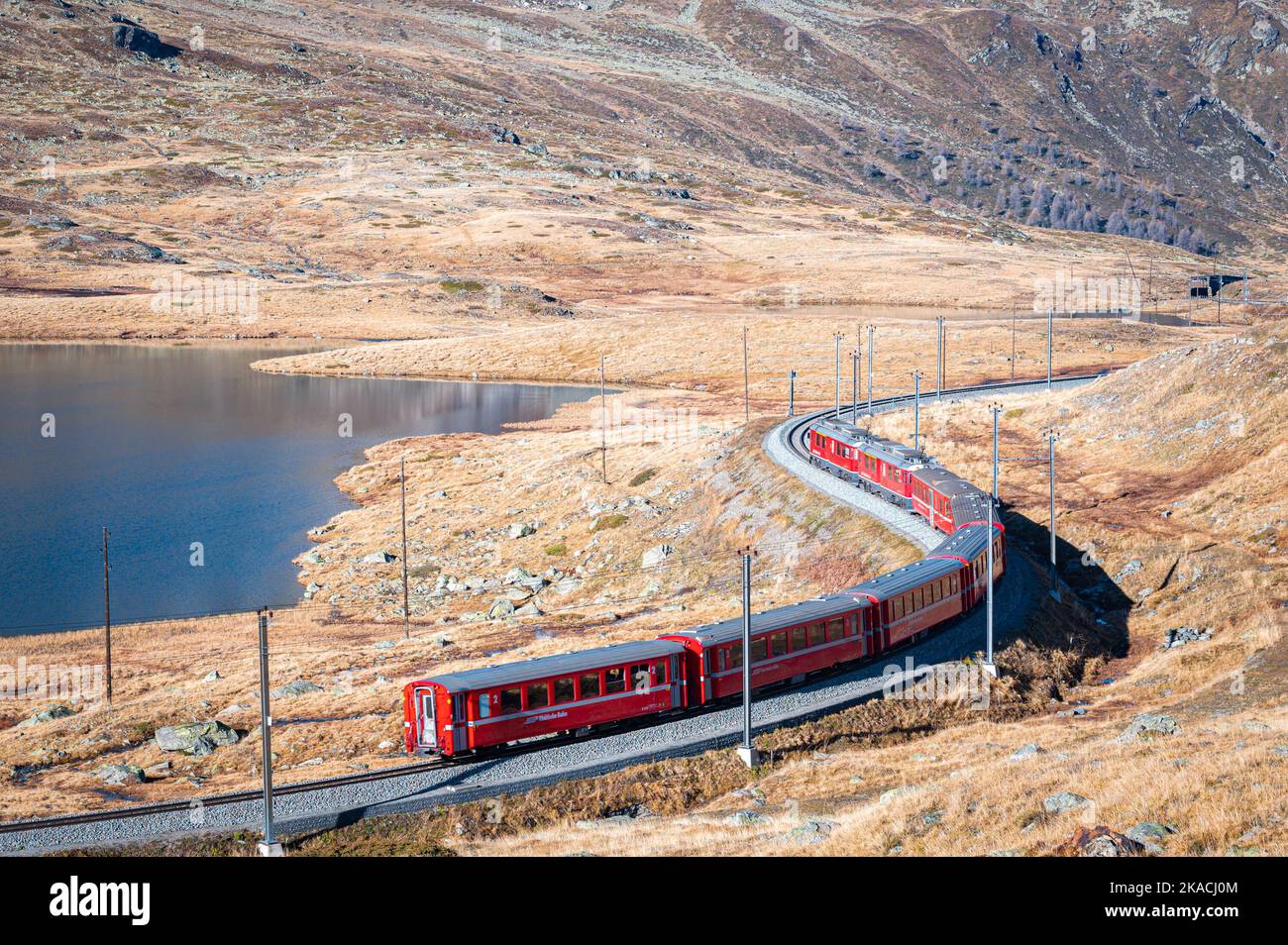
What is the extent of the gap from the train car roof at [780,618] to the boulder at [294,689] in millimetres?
14955

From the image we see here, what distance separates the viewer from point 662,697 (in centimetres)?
3588

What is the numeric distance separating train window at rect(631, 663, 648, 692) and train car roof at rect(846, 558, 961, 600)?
9.90 meters

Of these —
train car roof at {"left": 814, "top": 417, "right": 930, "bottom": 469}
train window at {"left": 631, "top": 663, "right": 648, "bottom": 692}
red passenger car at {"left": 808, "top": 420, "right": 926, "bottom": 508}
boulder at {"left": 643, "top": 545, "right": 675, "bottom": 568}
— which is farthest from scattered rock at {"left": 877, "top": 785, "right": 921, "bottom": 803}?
boulder at {"left": 643, "top": 545, "right": 675, "bottom": 568}

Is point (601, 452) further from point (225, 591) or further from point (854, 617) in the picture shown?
point (854, 617)

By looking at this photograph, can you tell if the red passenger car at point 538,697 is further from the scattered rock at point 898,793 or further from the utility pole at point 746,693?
the scattered rock at point 898,793

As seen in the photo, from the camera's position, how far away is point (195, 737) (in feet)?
128

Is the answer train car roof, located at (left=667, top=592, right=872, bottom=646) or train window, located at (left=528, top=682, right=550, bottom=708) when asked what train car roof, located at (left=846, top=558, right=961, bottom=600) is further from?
train window, located at (left=528, top=682, right=550, bottom=708)

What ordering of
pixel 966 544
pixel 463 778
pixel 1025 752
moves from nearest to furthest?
pixel 463 778
pixel 1025 752
pixel 966 544

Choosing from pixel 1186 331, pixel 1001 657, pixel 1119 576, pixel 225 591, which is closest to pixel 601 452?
pixel 225 591

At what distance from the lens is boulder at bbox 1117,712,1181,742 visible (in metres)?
33.0

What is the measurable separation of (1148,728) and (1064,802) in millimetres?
9868

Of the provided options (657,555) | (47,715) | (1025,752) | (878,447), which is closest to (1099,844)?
(1025,752)

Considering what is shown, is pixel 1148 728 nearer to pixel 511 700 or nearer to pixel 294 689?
pixel 511 700

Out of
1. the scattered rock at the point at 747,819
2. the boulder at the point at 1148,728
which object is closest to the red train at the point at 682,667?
the scattered rock at the point at 747,819
